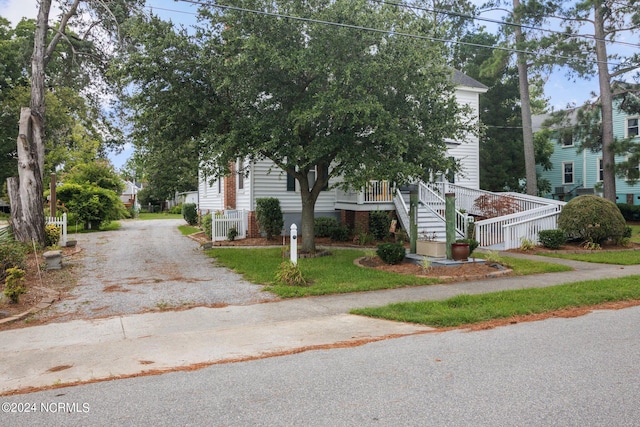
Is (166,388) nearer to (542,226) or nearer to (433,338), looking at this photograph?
(433,338)

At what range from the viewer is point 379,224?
1794 cm

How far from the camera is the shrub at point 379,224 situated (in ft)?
58.6

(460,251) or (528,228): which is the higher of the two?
(528,228)

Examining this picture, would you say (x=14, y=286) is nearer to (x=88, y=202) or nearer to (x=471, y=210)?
(x=88, y=202)

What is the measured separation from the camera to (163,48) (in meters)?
11.2

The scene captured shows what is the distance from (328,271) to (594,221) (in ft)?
33.2

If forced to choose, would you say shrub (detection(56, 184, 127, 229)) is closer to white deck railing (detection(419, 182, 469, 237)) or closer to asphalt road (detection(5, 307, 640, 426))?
white deck railing (detection(419, 182, 469, 237))

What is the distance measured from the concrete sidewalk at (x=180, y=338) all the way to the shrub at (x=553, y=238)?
8.47 metres

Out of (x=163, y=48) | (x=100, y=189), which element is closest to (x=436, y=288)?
(x=163, y=48)

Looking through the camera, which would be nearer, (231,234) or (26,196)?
(26,196)

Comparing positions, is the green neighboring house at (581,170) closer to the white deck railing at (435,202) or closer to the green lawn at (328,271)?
the white deck railing at (435,202)

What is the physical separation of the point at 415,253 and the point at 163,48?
842 centimetres

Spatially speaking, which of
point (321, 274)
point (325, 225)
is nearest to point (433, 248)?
point (321, 274)

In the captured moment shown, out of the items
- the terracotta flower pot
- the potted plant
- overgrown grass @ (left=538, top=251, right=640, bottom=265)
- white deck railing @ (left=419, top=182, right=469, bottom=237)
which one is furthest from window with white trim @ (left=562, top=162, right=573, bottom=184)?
the terracotta flower pot
